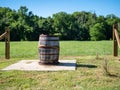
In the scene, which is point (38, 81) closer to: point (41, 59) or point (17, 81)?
point (17, 81)

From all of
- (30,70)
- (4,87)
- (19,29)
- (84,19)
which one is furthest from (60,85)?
(84,19)

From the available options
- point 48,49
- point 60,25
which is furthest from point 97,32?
point 48,49

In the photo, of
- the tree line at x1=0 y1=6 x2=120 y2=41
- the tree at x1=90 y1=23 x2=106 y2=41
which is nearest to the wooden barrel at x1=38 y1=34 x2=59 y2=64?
the tree line at x1=0 y1=6 x2=120 y2=41

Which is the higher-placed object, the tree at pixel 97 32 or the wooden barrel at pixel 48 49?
the tree at pixel 97 32

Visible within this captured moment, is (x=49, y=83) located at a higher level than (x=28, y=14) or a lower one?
lower

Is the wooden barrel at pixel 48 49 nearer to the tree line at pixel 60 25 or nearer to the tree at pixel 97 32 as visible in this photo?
the tree line at pixel 60 25

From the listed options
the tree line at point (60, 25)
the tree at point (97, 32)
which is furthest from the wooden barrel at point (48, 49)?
the tree at point (97, 32)

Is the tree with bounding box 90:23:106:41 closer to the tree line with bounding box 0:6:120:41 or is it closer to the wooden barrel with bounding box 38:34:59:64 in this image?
the tree line with bounding box 0:6:120:41

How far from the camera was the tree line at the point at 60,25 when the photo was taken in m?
60.1

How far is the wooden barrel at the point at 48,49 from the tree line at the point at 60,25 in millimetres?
49250

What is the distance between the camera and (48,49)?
28.3 feet

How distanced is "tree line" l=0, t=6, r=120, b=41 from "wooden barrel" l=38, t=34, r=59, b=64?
49250 mm

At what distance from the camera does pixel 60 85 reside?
6035 mm

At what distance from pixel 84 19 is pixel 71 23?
10.1 metres
